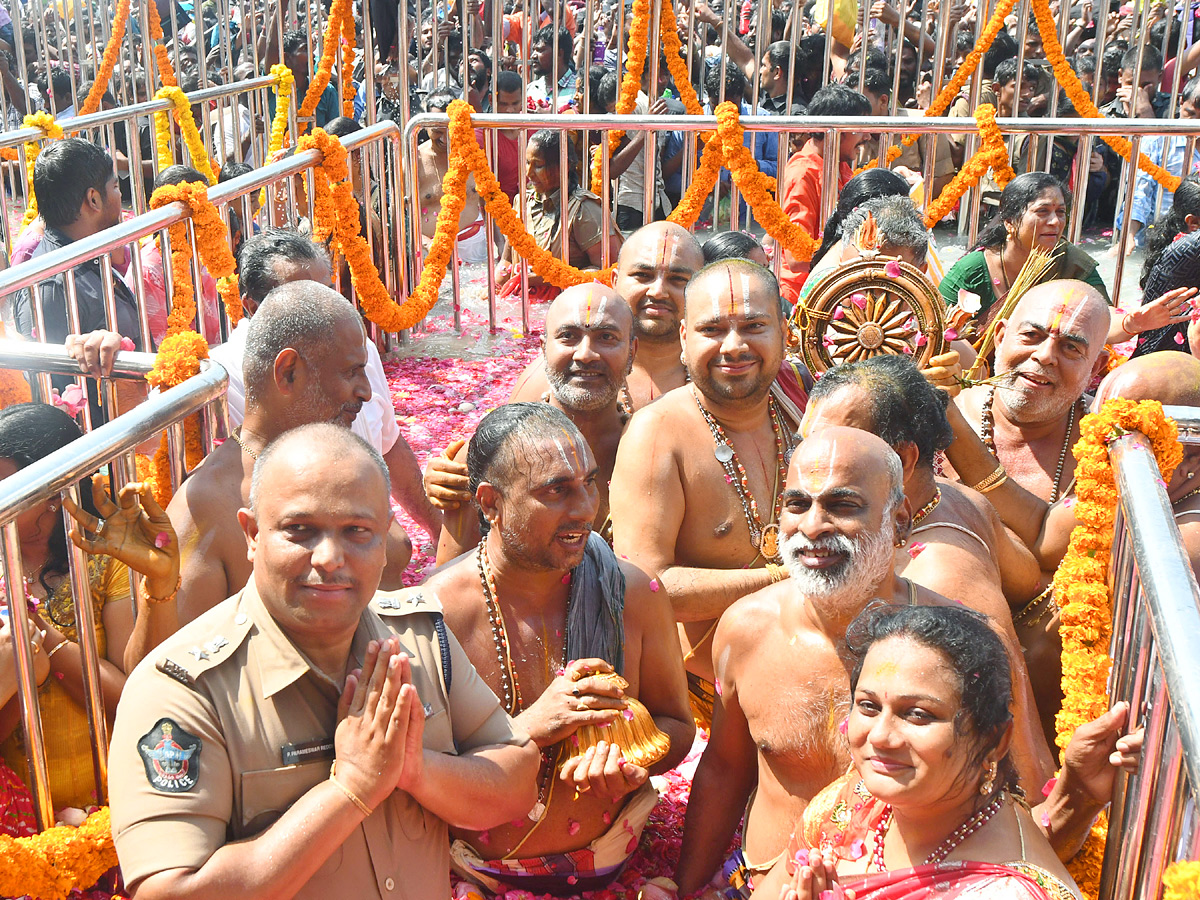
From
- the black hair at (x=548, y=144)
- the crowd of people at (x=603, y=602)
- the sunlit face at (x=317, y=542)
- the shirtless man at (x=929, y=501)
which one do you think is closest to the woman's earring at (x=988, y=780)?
the crowd of people at (x=603, y=602)

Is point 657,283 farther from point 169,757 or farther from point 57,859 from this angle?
point 169,757

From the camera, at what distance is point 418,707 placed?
2148 mm

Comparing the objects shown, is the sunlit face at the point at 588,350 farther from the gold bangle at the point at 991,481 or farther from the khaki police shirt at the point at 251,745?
the khaki police shirt at the point at 251,745

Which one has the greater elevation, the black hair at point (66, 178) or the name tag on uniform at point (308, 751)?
the black hair at point (66, 178)

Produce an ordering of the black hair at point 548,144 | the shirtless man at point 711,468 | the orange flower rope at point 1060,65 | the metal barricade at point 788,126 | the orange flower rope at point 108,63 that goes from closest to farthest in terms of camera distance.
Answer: the shirtless man at point 711,468, the metal barricade at point 788,126, the black hair at point 548,144, the orange flower rope at point 1060,65, the orange flower rope at point 108,63

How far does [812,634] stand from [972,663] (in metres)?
0.73

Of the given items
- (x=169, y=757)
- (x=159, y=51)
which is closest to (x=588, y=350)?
(x=169, y=757)

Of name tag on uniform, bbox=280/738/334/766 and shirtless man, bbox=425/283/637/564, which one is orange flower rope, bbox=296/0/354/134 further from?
name tag on uniform, bbox=280/738/334/766

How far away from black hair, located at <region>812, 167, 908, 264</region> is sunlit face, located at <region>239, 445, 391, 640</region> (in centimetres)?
416

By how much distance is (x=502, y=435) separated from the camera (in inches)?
124

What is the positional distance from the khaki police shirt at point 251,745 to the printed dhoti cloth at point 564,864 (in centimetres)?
76

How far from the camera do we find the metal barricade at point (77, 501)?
2434 millimetres

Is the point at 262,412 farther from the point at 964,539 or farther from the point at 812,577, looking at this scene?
the point at 964,539

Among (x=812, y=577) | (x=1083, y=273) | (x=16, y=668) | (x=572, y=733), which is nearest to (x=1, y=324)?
(x=16, y=668)
